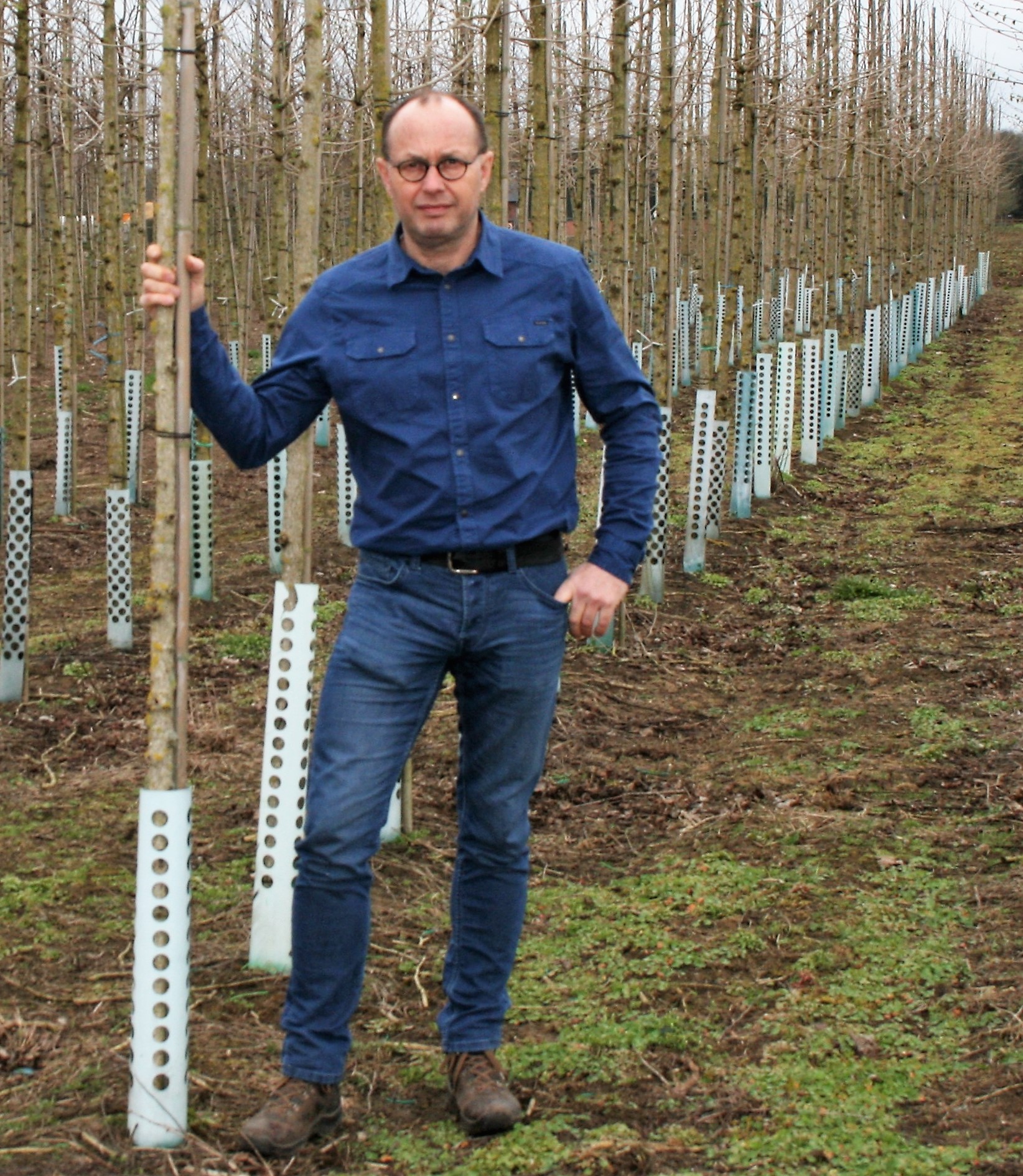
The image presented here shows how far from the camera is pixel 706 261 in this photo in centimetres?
1201

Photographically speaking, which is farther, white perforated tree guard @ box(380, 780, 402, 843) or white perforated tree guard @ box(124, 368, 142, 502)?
white perforated tree guard @ box(124, 368, 142, 502)

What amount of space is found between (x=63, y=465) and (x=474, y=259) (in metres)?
9.12

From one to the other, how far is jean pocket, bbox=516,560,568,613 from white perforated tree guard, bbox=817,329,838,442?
45.8ft

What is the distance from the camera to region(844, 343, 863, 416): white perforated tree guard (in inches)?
730

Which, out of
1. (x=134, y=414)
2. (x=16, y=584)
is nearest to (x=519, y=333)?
(x=16, y=584)

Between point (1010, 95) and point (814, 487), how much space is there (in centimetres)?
370

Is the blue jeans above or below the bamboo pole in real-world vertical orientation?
below

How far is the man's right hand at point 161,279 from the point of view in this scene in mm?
2592

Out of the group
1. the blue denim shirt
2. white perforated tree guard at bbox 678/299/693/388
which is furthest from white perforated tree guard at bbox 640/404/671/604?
white perforated tree guard at bbox 678/299/693/388

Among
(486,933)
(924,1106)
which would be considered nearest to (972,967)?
(924,1106)

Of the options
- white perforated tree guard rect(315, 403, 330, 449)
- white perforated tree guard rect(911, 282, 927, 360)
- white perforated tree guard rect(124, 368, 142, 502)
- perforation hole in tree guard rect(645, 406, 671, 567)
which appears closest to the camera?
perforation hole in tree guard rect(645, 406, 671, 567)

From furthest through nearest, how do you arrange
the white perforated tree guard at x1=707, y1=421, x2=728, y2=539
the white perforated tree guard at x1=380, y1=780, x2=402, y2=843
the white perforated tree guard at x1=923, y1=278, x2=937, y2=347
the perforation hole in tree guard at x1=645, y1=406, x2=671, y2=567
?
1. the white perforated tree guard at x1=923, y1=278, x2=937, y2=347
2. the white perforated tree guard at x1=707, y1=421, x2=728, y2=539
3. the perforation hole in tree guard at x1=645, y1=406, x2=671, y2=567
4. the white perforated tree guard at x1=380, y1=780, x2=402, y2=843

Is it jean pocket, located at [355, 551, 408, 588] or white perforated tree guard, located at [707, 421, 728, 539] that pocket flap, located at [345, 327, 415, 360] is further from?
white perforated tree guard, located at [707, 421, 728, 539]

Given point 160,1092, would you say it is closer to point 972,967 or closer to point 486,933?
point 486,933
